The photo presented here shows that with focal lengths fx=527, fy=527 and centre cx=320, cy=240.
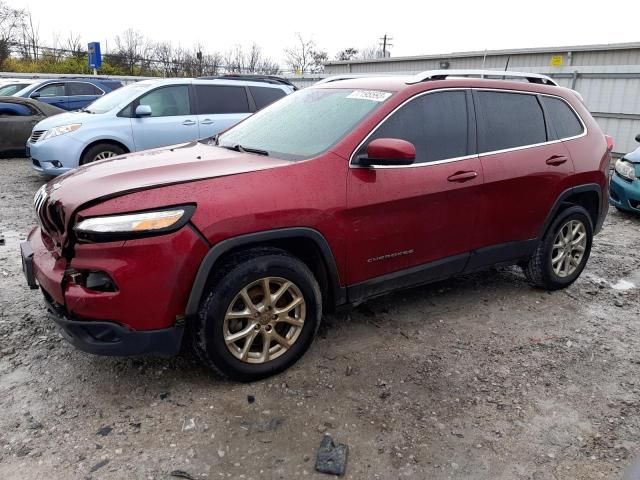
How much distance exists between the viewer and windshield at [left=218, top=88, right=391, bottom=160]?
3299 mm

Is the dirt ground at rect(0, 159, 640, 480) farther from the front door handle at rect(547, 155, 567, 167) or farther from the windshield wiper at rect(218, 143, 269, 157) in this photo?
the windshield wiper at rect(218, 143, 269, 157)

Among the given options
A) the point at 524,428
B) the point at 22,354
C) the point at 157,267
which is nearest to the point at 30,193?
the point at 22,354

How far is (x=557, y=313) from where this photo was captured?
164 inches

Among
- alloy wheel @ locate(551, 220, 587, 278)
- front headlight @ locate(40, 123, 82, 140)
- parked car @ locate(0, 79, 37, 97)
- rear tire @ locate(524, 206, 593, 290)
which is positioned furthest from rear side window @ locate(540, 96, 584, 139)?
parked car @ locate(0, 79, 37, 97)

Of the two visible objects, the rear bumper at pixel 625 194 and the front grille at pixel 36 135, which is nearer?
the rear bumper at pixel 625 194

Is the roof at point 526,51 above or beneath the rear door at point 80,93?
above

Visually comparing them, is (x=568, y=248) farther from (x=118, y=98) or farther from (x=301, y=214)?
(x=118, y=98)

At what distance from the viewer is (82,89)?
13938mm

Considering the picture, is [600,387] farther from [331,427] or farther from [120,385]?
[120,385]

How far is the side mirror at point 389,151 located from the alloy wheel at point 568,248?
2.01m

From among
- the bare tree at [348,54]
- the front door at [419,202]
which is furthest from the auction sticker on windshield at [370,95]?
the bare tree at [348,54]

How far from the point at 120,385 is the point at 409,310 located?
7.04 ft

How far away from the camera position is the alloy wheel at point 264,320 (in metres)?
2.88

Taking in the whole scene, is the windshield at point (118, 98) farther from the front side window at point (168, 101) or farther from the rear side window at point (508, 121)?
the rear side window at point (508, 121)
